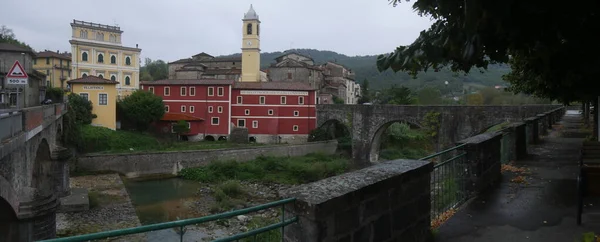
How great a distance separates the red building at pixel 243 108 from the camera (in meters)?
43.4

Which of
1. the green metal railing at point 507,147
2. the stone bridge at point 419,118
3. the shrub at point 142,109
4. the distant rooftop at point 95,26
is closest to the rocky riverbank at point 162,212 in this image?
the green metal railing at point 507,147

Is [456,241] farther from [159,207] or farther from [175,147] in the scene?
[175,147]

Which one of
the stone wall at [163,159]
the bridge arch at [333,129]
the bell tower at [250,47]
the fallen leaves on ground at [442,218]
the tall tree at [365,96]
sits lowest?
the stone wall at [163,159]

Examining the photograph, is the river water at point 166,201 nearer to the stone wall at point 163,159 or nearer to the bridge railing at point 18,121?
the stone wall at point 163,159

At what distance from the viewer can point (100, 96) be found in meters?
38.0

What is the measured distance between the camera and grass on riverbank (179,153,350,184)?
31.8 meters

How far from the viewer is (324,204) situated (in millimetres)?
3033

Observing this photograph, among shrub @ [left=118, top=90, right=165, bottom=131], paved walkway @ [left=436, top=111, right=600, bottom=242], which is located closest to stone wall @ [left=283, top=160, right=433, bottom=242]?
paved walkway @ [left=436, top=111, right=600, bottom=242]

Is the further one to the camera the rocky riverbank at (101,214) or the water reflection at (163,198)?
the water reflection at (163,198)

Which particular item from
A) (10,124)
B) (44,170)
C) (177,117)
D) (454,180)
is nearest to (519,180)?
(454,180)

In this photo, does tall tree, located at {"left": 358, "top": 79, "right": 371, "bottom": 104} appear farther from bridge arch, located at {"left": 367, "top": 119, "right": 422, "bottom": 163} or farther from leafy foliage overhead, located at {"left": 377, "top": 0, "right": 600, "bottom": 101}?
leafy foliage overhead, located at {"left": 377, "top": 0, "right": 600, "bottom": 101}

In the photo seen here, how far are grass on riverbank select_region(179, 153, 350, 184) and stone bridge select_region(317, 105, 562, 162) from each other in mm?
5378

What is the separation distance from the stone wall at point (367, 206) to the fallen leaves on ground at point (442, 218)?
607 mm

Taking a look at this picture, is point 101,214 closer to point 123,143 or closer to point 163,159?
point 163,159
